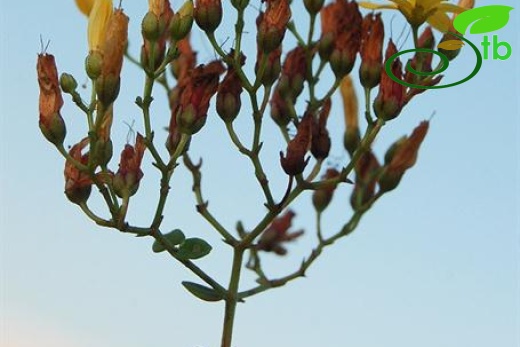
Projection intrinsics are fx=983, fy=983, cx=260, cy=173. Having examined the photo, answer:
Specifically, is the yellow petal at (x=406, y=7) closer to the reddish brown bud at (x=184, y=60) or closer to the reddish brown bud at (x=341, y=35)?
the reddish brown bud at (x=341, y=35)

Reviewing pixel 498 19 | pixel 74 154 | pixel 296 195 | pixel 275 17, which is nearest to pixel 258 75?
pixel 275 17

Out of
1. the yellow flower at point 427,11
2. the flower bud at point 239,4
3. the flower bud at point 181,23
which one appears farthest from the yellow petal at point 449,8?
the flower bud at point 181,23

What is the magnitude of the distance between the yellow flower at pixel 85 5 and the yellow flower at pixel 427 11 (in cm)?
64

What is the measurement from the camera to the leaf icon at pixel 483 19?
87.3 inches

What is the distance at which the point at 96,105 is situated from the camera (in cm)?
206

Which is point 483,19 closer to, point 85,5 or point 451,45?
point 451,45

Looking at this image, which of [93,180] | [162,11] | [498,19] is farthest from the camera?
[498,19]

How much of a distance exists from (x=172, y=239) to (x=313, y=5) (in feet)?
2.33

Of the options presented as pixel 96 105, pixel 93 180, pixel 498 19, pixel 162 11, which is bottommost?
pixel 93 180

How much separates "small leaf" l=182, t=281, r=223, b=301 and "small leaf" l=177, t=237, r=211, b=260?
0.06m

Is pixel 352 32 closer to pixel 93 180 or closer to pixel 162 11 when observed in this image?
pixel 162 11

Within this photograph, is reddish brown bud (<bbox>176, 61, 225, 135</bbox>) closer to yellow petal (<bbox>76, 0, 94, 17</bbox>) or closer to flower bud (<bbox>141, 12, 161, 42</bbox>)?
flower bud (<bbox>141, 12, 161, 42</bbox>)

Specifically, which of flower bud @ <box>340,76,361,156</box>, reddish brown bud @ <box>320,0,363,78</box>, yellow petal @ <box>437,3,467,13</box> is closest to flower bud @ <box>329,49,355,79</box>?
reddish brown bud @ <box>320,0,363,78</box>

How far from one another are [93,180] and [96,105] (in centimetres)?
17
